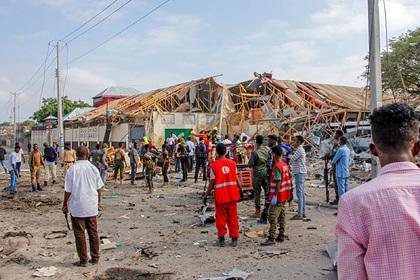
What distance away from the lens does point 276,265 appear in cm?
600

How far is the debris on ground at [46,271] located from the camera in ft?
19.3

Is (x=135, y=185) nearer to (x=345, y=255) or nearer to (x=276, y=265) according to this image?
(x=276, y=265)

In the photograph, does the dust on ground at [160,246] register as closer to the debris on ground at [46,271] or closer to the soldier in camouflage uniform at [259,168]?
the debris on ground at [46,271]

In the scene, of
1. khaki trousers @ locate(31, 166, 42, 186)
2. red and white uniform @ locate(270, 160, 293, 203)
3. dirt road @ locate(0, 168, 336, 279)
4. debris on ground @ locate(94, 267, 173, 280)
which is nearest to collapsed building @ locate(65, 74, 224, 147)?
khaki trousers @ locate(31, 166, 42, 186)

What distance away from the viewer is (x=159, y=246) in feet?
23.9

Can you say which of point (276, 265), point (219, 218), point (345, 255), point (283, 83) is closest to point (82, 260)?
point (219, 218)

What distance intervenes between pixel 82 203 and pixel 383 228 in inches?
205

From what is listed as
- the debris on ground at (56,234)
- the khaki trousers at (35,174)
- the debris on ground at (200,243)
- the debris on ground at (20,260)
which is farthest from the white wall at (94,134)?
the debris on ground at (20,260)

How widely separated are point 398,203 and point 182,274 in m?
4.57

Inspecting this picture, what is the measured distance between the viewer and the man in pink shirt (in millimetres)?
1663

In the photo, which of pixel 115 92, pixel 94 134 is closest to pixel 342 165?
pixel 94 134

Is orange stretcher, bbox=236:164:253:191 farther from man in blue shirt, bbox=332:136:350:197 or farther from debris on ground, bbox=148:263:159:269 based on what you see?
debris on ground, bbox=148:263:159:269

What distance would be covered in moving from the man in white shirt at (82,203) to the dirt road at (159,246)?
1.03ft

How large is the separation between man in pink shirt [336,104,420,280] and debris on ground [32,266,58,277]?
17.2ft
